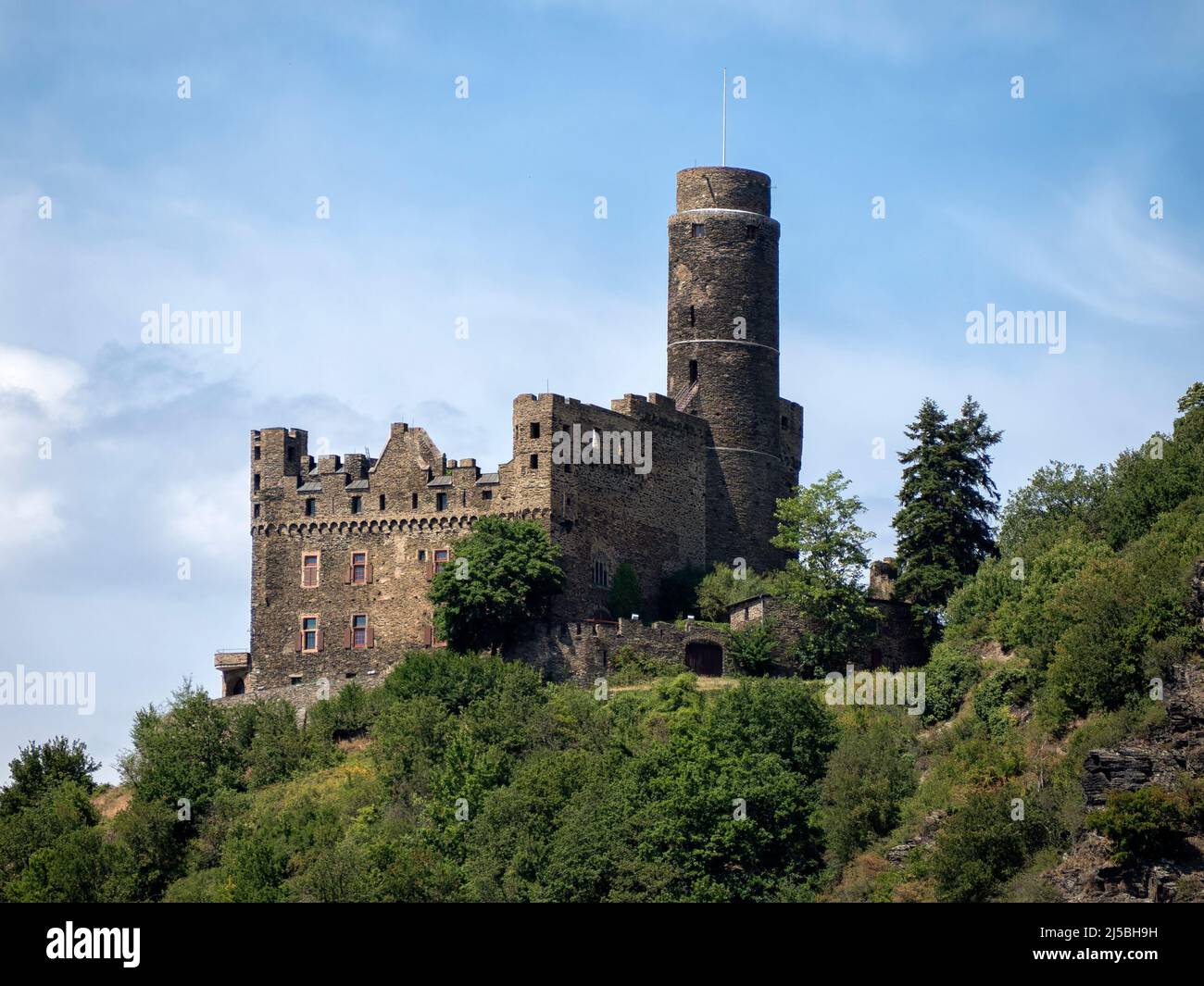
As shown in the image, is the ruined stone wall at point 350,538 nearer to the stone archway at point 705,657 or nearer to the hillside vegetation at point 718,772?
the hillside vegetation at point 718,772

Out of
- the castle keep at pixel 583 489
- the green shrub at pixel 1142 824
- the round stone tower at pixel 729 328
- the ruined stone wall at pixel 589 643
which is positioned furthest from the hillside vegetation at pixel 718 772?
the round stone tower at pixel 729 328

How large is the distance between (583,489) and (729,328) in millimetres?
10203

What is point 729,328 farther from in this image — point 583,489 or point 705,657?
point 705,657

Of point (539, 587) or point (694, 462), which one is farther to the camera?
point (694, 462)

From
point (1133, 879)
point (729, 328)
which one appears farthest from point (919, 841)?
point (729, 328)

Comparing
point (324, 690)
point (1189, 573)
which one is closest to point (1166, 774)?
point (1189, 573)

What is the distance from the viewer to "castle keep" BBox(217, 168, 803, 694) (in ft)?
285

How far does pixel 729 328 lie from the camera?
307 ft

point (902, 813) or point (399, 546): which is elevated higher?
point (399, 546)

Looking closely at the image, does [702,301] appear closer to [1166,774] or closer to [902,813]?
[902,813]

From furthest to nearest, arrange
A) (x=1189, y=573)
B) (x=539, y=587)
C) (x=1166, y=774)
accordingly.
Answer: (x=539, y=587), (x=1189, y=573), (x=1166, y=774)

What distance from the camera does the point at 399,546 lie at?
3479 inches
